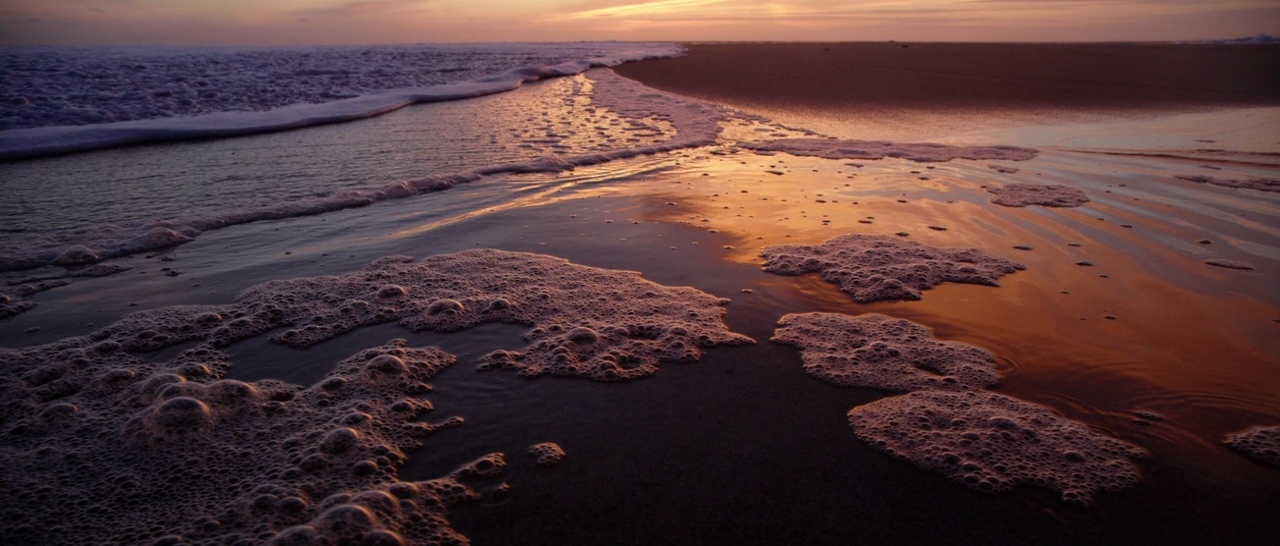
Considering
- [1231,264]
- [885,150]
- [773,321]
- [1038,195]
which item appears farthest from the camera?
[885,150]

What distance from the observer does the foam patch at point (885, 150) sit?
5949mm

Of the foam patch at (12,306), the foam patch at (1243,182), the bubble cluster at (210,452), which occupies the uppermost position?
the foam patch at (1243,182)

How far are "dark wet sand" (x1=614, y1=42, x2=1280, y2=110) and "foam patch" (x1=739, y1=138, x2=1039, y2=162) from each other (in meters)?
3.07

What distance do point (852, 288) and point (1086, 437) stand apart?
1.30m

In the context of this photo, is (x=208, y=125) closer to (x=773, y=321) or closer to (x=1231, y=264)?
(x=773, y=321)

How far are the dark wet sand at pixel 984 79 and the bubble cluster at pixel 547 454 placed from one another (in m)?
8.59

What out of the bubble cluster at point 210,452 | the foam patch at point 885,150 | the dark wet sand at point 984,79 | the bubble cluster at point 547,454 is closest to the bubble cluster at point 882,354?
the bubble cluster at point 547,454

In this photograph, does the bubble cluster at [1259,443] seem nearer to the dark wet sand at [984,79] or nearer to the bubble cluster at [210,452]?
the bubble cluster at [210,452]

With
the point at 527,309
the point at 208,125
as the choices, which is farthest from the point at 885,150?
the point at 208,125

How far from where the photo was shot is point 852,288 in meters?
3.13

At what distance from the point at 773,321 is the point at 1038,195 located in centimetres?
292

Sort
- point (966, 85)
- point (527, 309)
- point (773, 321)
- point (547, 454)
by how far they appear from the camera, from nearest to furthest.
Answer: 1. point (547, 454)
2. point (773, 321)
3. point (527, 309)
4. point (966, 85)

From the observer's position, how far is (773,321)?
2789 millimetres

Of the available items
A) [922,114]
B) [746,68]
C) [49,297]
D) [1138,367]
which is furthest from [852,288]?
[746,68]
